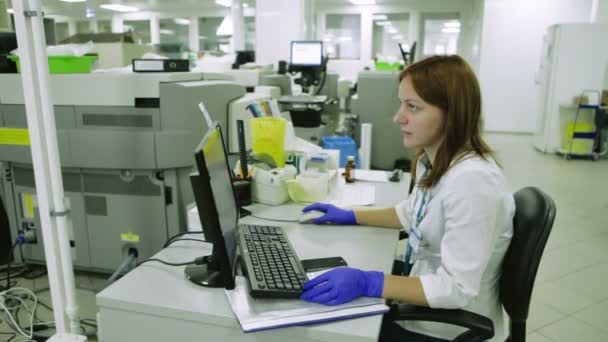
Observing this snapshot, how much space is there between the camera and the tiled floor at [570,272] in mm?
2203

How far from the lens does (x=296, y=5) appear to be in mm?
5500

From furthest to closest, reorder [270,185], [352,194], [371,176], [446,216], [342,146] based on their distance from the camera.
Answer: [342,146] < [371,176] < [352,194] < [270,185] < [446,216]

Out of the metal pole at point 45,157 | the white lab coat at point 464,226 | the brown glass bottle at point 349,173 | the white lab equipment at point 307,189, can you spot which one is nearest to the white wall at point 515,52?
the brown glass bottle at point 349,173

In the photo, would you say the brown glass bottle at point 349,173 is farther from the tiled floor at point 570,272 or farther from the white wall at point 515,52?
the white wall at point 515,52

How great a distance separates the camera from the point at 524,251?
3.78ft

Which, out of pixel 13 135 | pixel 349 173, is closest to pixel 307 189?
pixel 349 173

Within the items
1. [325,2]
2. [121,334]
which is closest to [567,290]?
[121,334]

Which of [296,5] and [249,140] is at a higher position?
[296,5]

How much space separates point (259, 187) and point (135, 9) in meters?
10.6

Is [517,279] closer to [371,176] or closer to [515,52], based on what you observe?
[371,176]

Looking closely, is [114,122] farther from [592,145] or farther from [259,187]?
[592,145]

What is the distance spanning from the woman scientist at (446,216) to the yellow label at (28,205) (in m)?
2.05

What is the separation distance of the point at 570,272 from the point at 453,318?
7.28 feet

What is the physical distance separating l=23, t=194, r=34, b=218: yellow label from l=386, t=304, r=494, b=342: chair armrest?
84.6 inches
